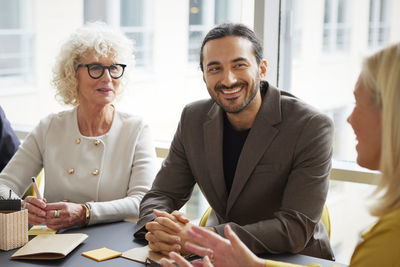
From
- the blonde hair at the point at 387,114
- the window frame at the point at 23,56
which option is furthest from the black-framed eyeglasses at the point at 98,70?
the window frame at the point at 23,56

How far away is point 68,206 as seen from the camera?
2.34 meters

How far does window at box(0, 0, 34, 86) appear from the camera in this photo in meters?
5.27

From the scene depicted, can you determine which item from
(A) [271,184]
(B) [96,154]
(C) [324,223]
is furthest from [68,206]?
(C) [324,223]

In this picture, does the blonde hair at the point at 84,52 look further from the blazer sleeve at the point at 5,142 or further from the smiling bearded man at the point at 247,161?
the smiling bearded man at the point at 247,161

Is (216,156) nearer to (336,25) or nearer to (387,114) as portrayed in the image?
(387,114)

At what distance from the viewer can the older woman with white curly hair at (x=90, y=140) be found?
274 cm

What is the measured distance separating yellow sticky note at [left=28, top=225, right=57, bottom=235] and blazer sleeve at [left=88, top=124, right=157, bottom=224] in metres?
0.18

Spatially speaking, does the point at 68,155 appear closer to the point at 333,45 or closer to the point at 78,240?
the point at 78,240

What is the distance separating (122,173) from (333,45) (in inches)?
63.3

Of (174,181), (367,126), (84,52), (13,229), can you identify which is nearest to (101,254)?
(13,229)

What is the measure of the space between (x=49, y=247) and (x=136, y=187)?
75 centimetres

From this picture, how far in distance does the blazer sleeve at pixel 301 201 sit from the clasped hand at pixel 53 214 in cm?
66

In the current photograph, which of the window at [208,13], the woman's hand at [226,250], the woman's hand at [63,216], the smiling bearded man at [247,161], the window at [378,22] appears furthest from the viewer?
the window at [208,13]

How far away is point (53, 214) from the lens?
229 centimetres
